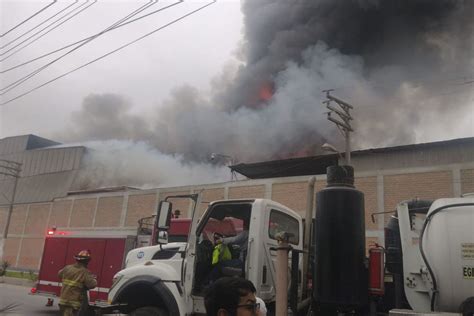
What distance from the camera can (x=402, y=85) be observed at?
30.0m

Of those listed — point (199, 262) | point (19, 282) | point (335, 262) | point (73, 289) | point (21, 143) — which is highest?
point (21, 143)

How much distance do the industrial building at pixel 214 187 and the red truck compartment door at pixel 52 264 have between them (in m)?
2.03

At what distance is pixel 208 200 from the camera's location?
23984mm

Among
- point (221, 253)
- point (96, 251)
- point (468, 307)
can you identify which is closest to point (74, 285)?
point (221, 253)

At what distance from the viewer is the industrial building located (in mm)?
17281

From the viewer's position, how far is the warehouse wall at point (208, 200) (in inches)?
664

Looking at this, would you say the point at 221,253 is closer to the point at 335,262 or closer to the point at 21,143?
the point at 335,262

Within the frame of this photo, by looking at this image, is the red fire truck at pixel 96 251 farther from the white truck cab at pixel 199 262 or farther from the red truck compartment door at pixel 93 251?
the white truck cab at pixel 199 262

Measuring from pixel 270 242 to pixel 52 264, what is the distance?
9264 mm

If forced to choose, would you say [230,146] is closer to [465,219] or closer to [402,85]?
[402,85]

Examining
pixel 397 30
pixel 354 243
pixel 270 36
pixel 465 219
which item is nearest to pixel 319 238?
pixel 354 243

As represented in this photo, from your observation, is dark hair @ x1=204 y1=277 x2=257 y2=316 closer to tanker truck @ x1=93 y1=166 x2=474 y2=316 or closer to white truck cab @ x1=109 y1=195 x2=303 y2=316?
tanker truck @ x1=93 y1=166 x2=474 y2=316

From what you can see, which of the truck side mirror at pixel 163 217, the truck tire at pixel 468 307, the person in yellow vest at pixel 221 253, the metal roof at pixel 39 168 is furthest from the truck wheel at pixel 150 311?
the metal roof at pixel 39 168

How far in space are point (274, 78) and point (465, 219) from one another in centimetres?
3374
